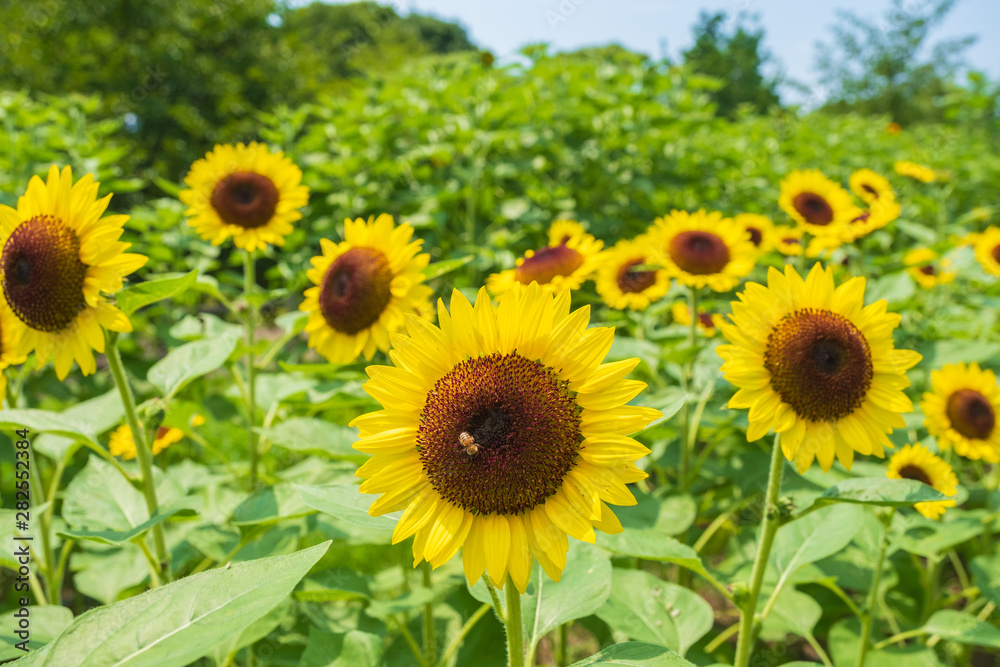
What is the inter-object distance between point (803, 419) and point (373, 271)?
4.90 ft

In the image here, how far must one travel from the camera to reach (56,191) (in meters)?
1.65

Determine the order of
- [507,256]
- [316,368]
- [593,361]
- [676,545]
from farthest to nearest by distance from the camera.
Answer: [507,256]
[316,368]
[676,545]
[593,361]

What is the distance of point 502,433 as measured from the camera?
1170 mm

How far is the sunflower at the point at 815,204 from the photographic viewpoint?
3225 mm

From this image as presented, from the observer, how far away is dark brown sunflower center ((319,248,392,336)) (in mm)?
2271

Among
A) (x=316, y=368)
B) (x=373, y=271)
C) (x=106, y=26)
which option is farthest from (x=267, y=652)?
(x=106, y=26)

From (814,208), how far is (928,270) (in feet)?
5.65

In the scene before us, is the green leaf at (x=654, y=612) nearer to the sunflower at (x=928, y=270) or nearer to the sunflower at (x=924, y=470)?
the sunflower at (x=924, y=470)

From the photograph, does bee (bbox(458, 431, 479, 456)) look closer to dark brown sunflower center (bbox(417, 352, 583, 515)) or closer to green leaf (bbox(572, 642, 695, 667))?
dark brown sunflower center (bbox(417, 352, 583, 515))

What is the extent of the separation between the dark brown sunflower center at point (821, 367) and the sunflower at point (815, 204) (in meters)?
1.73

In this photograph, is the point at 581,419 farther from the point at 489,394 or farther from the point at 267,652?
→ the point at 267,652

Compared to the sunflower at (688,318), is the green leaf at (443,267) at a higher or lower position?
lower

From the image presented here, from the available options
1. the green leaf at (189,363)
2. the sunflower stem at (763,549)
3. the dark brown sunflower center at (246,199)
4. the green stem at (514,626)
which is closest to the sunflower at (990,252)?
the sunflower stem at (763,549)

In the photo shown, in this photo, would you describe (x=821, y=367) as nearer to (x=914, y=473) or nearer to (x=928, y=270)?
(x=914, y=473)
